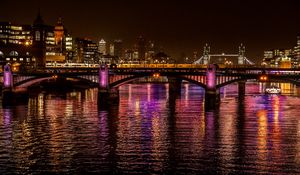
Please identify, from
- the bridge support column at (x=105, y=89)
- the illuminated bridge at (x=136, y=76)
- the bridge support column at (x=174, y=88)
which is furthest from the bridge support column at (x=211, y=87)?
the bridge support column at (x=174, y=88)

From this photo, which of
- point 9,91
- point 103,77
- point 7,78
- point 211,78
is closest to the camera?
point 211,78

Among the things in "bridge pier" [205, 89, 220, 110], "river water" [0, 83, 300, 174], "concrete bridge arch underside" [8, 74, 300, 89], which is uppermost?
"concrete bridge arch underside" [8, 74, 300, 89]

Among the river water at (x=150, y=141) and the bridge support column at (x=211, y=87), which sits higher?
the bridge support column at (x=211, y=87)

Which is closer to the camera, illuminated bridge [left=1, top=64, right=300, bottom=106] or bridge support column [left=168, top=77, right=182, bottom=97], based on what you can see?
illuminated bridge [left=1, top=64, right=300, bottom=106]

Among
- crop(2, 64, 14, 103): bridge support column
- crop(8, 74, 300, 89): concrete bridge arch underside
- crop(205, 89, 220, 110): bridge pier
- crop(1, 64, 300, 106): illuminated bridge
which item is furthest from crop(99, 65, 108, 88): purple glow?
crop(205, 89, 220, 110): bridge pier

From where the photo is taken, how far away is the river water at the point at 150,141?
4206 cm

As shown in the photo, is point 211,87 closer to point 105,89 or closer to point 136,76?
point 136,76

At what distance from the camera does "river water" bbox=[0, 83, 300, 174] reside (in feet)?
138

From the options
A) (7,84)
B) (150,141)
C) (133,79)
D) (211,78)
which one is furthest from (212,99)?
(150,141)

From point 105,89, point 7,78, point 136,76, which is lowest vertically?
point 105,89

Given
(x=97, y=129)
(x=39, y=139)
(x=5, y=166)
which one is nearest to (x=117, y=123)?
(x=97, y=129)

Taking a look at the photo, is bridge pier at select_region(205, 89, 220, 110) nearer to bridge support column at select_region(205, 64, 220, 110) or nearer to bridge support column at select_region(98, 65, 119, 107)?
bridge support column at select_region(205, 64, 220, 110)

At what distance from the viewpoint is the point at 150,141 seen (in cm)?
5266

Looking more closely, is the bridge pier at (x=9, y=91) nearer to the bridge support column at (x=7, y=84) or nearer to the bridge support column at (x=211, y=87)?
the bridge support column at (x=7, y=84)
